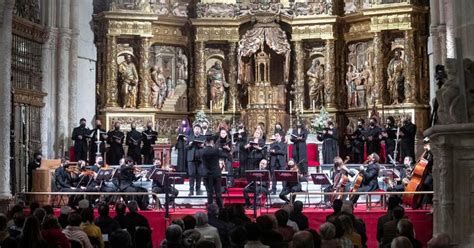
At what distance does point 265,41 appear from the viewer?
26.4 m

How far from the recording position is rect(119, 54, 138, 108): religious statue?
84.7 ft

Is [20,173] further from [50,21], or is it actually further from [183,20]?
[183,20]

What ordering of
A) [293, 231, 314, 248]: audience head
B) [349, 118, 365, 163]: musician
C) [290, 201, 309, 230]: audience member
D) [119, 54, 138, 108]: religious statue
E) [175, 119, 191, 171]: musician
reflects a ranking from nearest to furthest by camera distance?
[293, 231, 314, 248]: audience head
[290, 201, 309, 230]: audience member
[175, 119, 191, 171]: musician
[349, 118, 365, 163]: musician
[119, 54, 138, 108]: religious statue

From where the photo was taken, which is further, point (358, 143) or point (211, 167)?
point (358, 143)

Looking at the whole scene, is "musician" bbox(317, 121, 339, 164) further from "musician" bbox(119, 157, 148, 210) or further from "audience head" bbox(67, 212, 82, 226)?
"audience head" bbox(67, 212, 82, 226)

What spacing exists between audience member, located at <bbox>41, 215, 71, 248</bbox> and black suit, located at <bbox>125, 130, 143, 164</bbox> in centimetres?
1493

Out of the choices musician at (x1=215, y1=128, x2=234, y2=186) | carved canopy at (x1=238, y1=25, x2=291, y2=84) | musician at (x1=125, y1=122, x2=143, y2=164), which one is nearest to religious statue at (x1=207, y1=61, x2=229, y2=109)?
carved canopy at (x1=238, y1=25, x2=291, y2=84)

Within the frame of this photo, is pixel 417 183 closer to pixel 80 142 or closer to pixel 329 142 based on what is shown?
pixel 329 142

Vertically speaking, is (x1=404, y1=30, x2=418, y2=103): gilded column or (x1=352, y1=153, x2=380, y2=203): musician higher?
(x1=404, y1=30, x2=418, y2=103): gilded column

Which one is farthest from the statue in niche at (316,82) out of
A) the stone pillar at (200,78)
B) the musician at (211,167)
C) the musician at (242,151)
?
the musician at (211,167)

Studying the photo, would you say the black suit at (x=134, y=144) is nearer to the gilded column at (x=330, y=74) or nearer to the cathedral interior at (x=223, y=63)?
the cathedral interior at (x=223, y=63)

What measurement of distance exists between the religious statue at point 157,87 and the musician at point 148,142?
275cm

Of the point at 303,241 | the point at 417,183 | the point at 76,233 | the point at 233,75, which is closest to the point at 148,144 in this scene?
the point at 233,75

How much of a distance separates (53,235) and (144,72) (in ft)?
59.0
